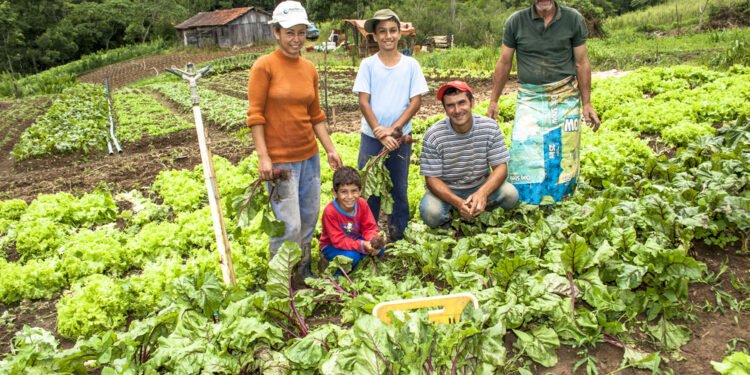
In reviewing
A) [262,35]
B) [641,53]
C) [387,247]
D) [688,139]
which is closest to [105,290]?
[387,247]

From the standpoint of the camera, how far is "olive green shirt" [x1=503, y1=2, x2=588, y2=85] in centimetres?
462

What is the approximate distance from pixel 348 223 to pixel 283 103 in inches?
43.6

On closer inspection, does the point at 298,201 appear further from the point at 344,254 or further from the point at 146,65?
the point at 146,65

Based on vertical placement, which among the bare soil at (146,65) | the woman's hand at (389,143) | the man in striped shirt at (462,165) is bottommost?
the man in striped shirt at (462,165)

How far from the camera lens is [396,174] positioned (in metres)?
4.71

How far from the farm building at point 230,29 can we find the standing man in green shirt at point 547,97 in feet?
135

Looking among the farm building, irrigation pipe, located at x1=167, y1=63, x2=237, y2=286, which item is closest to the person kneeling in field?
irrigation pipe, located at x1=167, y1=63, x2=237, y2=286

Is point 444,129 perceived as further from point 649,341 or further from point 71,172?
point 71,172

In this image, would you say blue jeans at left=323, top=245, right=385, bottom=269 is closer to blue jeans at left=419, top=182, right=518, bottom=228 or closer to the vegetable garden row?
the vegetable garden row

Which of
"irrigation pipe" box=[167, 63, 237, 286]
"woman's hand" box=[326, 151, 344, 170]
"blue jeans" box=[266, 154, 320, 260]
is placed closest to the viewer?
"irrigation pipe" box=[167, 63, 237, 286]

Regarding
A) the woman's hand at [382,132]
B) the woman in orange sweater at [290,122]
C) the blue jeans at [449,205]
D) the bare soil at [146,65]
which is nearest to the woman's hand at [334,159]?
the woman in orange sweater at [290,122]

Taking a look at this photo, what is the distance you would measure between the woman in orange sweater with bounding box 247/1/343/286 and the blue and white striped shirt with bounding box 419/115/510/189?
876 mm

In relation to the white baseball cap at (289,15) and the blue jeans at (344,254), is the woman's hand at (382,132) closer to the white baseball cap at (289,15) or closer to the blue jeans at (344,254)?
the blue jeans at (344,254)

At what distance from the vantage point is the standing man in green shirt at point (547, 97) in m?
4.66
